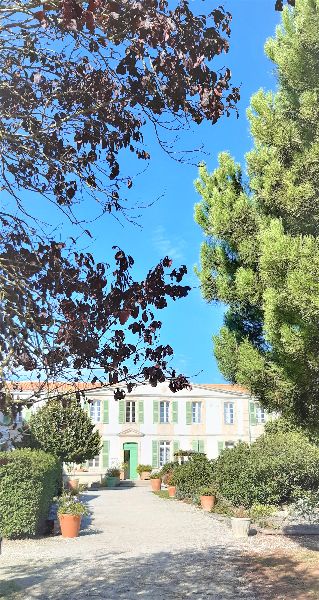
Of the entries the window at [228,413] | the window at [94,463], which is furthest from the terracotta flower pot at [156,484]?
the window at [228,413]

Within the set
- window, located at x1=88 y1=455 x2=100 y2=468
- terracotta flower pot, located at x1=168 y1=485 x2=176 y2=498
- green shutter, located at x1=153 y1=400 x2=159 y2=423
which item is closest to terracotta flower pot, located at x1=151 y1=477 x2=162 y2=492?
terracotta flower pot, located at x1=168 y1=485 x2=176 y2=498

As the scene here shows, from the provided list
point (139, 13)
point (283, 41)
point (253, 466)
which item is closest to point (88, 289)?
point (139, 13)

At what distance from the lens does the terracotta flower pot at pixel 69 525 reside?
1310cm

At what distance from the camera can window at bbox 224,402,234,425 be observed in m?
41.8

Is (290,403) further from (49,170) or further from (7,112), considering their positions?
(7,112)

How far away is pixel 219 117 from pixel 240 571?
7.67 metres

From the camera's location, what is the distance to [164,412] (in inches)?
1625

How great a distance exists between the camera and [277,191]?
374 inches

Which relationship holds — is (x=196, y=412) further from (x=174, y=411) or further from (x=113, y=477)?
(x=113, y=477)

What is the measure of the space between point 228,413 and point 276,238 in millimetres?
35012

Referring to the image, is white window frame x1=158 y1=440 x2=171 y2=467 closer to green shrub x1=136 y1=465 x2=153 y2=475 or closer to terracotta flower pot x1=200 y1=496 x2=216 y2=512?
green shrub x1=136 y1=465 x2=153 y2=475

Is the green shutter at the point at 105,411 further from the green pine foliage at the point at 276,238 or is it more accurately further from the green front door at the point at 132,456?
the green pine foliage at the point at 276,238

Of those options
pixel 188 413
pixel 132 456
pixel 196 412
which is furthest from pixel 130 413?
pixel 196 412

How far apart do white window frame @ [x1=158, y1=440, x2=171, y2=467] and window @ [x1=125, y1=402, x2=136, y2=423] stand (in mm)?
2686
